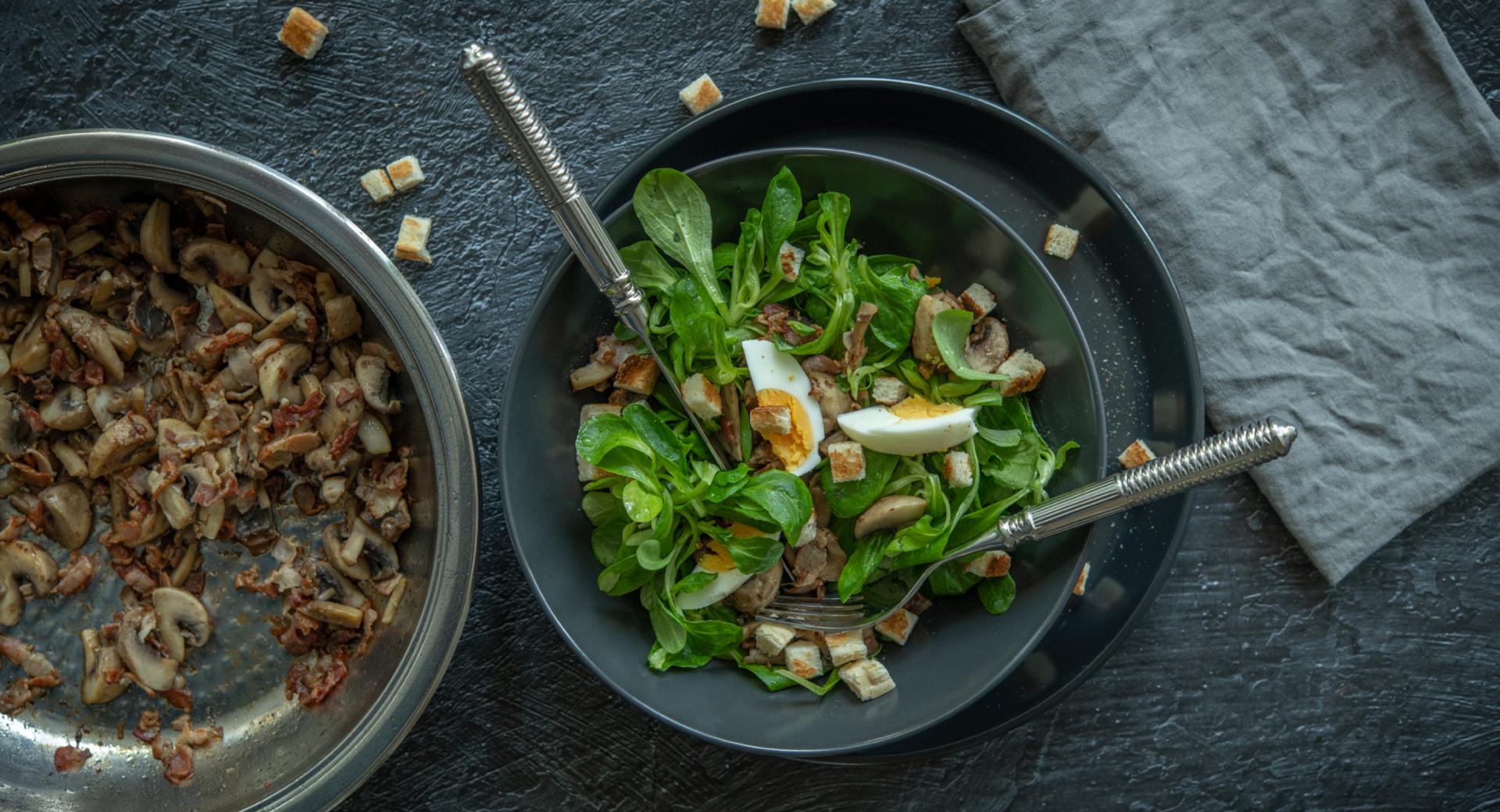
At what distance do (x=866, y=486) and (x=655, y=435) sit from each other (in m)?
0.32

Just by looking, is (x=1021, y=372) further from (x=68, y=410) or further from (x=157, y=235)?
(x=68, y=410)

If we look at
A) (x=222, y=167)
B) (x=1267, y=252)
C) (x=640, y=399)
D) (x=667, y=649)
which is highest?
(x=222, y=167)

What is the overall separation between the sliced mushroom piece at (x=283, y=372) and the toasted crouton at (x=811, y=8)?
1.00 m

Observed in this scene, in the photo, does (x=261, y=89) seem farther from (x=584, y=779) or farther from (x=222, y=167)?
(x=584, y=779)

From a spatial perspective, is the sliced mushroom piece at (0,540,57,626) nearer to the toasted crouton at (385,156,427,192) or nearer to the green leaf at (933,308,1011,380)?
the toasted crouton at (385,156,427,192)

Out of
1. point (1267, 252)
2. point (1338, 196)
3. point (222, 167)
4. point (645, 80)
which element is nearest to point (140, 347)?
point (222, 167)

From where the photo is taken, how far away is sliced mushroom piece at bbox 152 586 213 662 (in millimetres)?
1607

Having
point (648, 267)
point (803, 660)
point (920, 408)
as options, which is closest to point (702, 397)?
point (648, 267)

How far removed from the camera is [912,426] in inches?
54.8

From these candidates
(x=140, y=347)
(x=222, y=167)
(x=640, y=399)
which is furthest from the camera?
(x=140, y=347)

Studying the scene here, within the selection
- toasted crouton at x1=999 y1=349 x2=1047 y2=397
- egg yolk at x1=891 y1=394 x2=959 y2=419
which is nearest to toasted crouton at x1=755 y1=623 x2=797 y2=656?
egg yolk at x1=891 y1=394 x2=959 y2=419

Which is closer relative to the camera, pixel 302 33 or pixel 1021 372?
pixel 1021 372

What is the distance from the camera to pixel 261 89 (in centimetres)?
171

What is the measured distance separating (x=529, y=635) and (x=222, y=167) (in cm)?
89
